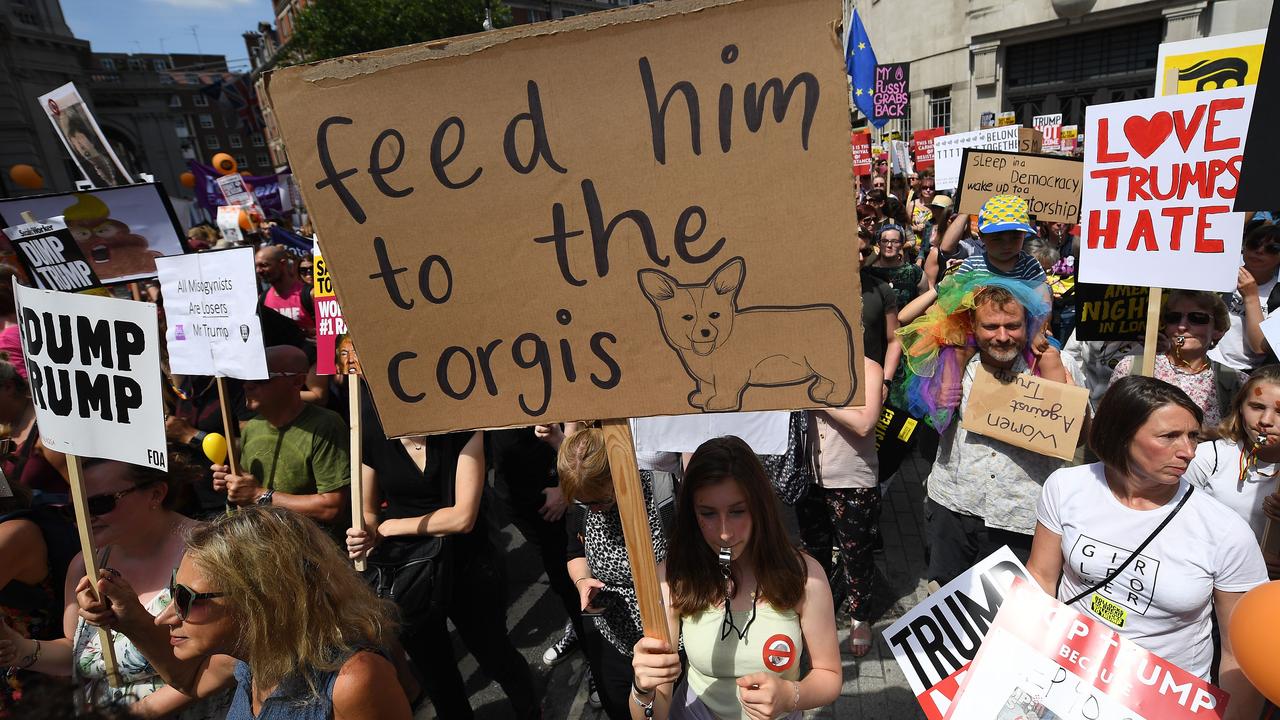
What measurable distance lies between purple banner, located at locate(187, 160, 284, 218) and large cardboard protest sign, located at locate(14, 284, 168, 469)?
40.0 feet

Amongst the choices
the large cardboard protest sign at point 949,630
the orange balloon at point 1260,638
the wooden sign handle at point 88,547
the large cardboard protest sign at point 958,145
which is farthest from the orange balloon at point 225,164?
the orange balloon at point 1260,638

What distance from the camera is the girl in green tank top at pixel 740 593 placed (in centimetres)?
190

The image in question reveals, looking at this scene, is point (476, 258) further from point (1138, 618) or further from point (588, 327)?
point (1138, 618)

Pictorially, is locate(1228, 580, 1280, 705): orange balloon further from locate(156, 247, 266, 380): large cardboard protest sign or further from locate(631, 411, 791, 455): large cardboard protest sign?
locate(156, 247, 266, 380): large cardboard protest sign

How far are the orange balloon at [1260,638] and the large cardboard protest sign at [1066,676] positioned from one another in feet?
1.12

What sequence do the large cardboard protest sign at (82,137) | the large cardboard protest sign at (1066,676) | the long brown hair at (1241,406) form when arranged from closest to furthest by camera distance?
the large cardboard protest sign at (1066,676)
the long brown hair at (1241,406)
the large cardboard protest sign at (82,137)

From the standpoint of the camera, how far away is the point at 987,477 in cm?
277

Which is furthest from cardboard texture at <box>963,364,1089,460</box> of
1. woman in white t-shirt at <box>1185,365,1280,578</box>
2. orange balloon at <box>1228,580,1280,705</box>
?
orange balloon at <box>1228,580,1280,705</box>

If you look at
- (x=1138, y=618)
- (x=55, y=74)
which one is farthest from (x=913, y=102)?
(x=55, y=74)

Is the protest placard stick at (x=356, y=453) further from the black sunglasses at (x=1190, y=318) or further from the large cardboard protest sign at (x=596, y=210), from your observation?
the black sunglasses at (x=1190, y=318)

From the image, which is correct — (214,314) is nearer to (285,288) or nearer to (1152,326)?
(285,288)

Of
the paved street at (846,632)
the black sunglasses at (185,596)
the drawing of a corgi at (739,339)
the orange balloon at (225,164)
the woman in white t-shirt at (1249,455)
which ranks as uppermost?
the orange balloon at (225,164)

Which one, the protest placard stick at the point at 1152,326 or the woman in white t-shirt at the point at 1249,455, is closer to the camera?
the woman in white t-shirt at the point at 1249,455

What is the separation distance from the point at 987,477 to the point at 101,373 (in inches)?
134
